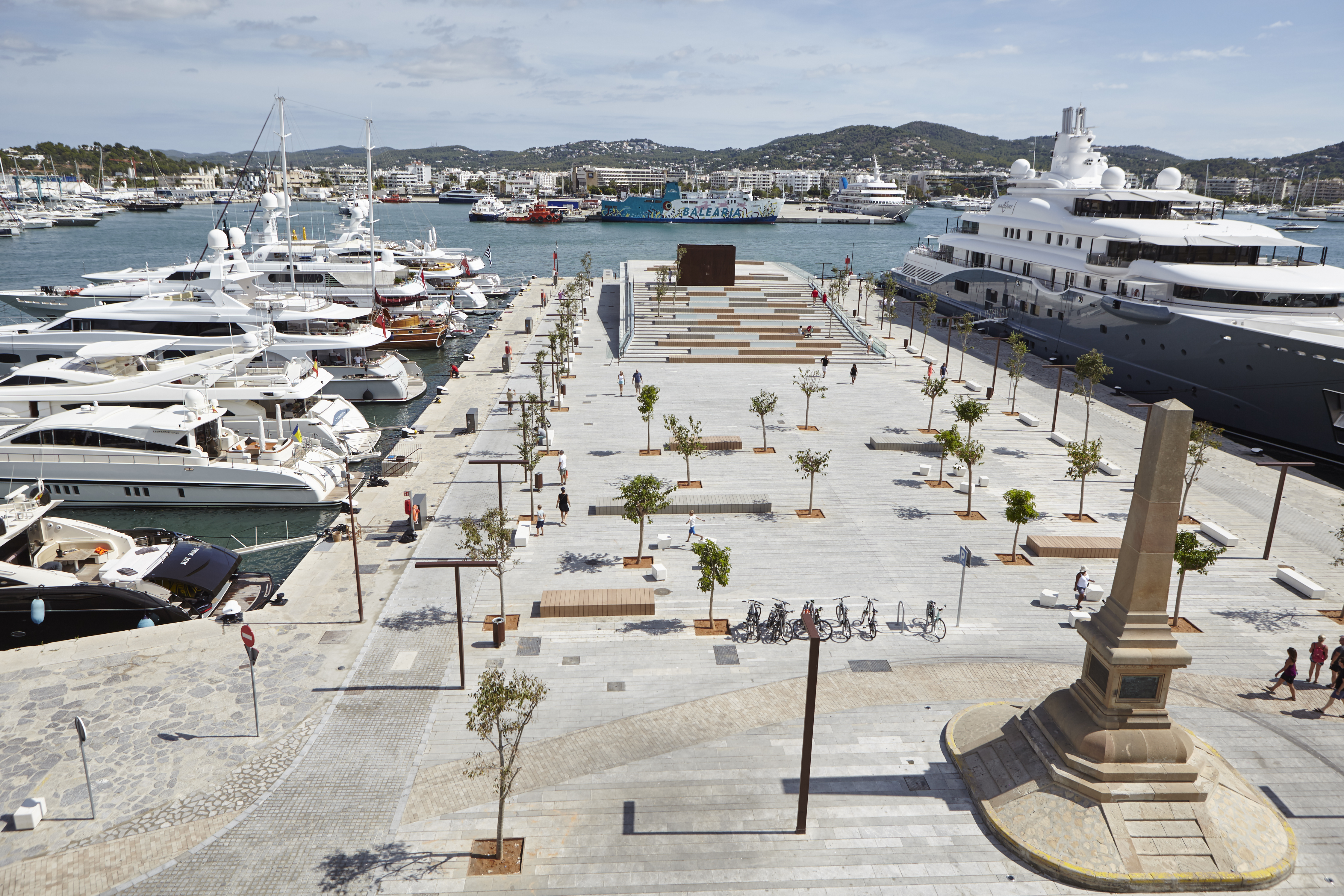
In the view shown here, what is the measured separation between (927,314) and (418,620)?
151ft

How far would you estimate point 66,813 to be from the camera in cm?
1202

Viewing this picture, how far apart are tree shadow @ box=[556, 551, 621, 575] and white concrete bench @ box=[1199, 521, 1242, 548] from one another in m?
16.7

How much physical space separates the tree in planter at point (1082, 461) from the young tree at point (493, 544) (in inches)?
637

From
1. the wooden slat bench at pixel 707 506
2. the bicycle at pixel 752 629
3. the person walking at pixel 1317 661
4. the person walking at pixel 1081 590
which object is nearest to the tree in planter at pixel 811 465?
the wooden slat bench at pixel 707 506

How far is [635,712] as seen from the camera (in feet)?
48.4

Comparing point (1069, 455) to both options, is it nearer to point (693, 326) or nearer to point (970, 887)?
point (970, 887)

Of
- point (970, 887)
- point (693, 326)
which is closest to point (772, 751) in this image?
point (970, 887)

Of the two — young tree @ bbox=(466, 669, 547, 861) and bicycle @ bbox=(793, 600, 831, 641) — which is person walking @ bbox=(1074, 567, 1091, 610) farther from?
young tree @ bbox=(466, 669, 547, 861)

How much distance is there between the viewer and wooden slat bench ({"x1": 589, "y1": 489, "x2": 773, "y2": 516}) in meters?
23.9

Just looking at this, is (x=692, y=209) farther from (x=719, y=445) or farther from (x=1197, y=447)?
(x=1197, y=447)

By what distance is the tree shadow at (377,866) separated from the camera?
10.9 metres

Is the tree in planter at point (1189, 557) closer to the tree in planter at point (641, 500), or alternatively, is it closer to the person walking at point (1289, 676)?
the person walking at point (1289, 676)

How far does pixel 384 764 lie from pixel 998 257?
55147mm

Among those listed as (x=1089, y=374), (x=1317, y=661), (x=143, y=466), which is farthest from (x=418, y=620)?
(x=1089, y=374)
